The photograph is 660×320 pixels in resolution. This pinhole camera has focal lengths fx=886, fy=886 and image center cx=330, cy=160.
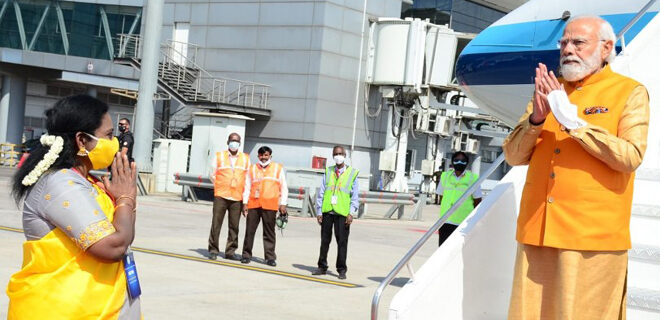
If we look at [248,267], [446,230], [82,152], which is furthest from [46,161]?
[248,267]

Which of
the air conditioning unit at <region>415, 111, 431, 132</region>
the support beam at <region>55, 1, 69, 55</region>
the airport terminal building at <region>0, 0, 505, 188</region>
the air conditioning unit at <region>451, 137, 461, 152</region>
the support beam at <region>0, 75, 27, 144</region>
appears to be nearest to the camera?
the airport terminal building at <region>0, 0, 505, 188</region>

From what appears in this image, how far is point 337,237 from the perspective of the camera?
12.7 meters

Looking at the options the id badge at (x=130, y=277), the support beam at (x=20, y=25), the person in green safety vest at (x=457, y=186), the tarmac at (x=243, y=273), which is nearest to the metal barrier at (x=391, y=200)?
the tarmac at (x=243, y=273)

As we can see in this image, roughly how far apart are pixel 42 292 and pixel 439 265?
7.66 ft

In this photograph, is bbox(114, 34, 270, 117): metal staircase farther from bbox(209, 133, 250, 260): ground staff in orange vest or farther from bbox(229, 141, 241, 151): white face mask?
bbox(209, 133, 250, 260): ground staff in orange vest

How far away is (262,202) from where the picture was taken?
532 inches

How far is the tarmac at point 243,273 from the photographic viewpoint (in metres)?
9.27

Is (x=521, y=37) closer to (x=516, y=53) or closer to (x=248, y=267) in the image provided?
(x=516, y=53)

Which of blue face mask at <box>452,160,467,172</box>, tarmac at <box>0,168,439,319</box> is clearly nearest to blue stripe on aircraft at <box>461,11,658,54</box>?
blue face mask at <box>452,160,467,172</box>

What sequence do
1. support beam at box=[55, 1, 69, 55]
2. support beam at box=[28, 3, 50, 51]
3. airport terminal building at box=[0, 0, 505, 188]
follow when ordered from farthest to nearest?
support beam at box=[28, 3, 50, 51]
support beam at box=[55, 1, 69, 55]
airport terminal building at box=[0, 0, 505, 188]

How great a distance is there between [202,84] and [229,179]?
23.6m

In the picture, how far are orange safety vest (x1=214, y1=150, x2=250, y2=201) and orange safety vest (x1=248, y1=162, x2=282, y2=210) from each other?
0.23m

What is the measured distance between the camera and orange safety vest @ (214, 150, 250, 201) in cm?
1373

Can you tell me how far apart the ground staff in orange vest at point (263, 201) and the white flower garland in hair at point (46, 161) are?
9.65 metres
